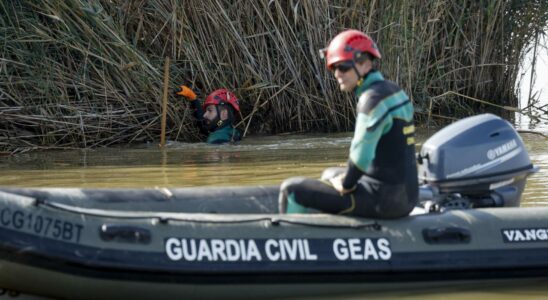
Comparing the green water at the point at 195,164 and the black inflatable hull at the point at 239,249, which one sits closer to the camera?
the black inflatable hull at the point at 239,249

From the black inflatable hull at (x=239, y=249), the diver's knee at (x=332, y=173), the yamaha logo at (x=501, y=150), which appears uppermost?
the yamaha logo at (x=501, y=150)

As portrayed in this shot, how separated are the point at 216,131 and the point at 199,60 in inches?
29.5

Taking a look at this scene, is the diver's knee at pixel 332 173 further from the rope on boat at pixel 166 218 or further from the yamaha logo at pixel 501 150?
the yamaha logo at pixel 501 150

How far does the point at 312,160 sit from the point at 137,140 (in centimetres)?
214

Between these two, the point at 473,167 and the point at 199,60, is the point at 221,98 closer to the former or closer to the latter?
the point at 199,60

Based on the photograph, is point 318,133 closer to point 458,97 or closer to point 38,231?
point 458,97

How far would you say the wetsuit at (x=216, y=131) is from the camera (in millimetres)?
10836

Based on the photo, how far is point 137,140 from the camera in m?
10.8

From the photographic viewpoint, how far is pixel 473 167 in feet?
19.0

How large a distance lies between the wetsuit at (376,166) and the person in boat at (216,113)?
17.4 ft

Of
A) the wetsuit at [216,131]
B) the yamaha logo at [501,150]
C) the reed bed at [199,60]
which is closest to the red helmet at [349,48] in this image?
the yamaha logo at [501,150]

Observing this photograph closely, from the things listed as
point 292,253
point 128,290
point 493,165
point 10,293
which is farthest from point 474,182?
point 10,293

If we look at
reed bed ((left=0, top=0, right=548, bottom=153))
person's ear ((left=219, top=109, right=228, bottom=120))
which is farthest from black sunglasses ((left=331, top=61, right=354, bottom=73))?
person's ear ((left=219, top=109, right=228, bottom=120))

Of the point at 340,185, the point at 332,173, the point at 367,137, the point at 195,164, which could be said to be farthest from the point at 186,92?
the point at 367,137
